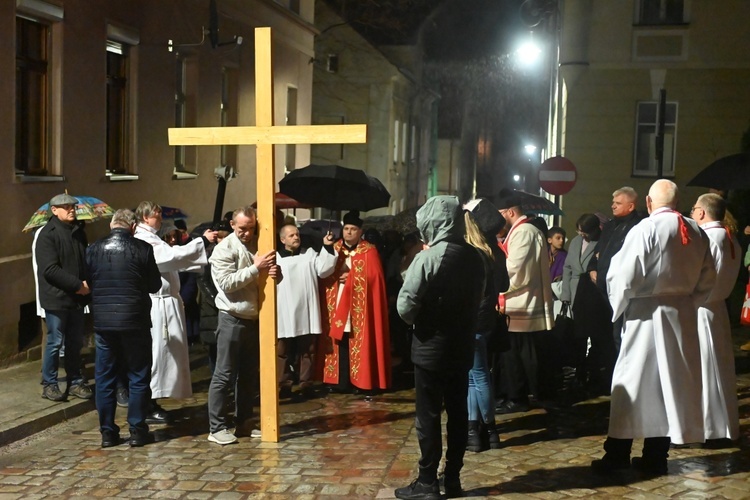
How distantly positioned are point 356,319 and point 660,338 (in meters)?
4.07

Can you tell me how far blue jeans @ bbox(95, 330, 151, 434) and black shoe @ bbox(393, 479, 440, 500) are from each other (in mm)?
2493

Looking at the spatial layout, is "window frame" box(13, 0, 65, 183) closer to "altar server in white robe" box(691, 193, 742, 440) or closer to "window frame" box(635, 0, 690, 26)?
"altar server in white robe" box(691, 193, 742, 440)

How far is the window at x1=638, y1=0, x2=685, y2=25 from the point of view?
77.4 feet

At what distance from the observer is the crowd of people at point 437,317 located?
703 centimetres

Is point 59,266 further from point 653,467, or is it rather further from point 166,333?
point 653,467

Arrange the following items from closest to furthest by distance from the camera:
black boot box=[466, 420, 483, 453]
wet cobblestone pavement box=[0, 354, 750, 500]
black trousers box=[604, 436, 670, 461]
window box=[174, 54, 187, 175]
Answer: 1. wet cobblestone pavement box=[0, 354, 750, 500]
2. black trousers box=[604, 436, 670, 461]
3. black boot box=[466, 420, 483, 453]
4. window box=[174, 54, 187, 175]

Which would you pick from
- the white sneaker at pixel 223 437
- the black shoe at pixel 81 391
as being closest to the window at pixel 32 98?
the black shoe at pixel 81 391

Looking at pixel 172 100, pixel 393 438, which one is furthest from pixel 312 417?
pixel 172 100

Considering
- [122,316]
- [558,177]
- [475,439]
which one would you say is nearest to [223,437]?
[122,316]

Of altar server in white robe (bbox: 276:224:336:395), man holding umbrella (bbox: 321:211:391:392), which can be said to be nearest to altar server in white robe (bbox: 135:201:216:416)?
altar server in white robe (bbox: 276:224:336:395)

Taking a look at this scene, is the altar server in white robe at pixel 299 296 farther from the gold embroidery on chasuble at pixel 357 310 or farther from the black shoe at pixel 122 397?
the black shoe at pixel 122 397

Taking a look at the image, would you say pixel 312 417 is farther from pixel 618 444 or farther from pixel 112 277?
pixel 618 444

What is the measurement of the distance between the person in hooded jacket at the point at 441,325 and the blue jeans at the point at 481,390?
1.17 meters

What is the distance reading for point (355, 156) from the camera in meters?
39.8
